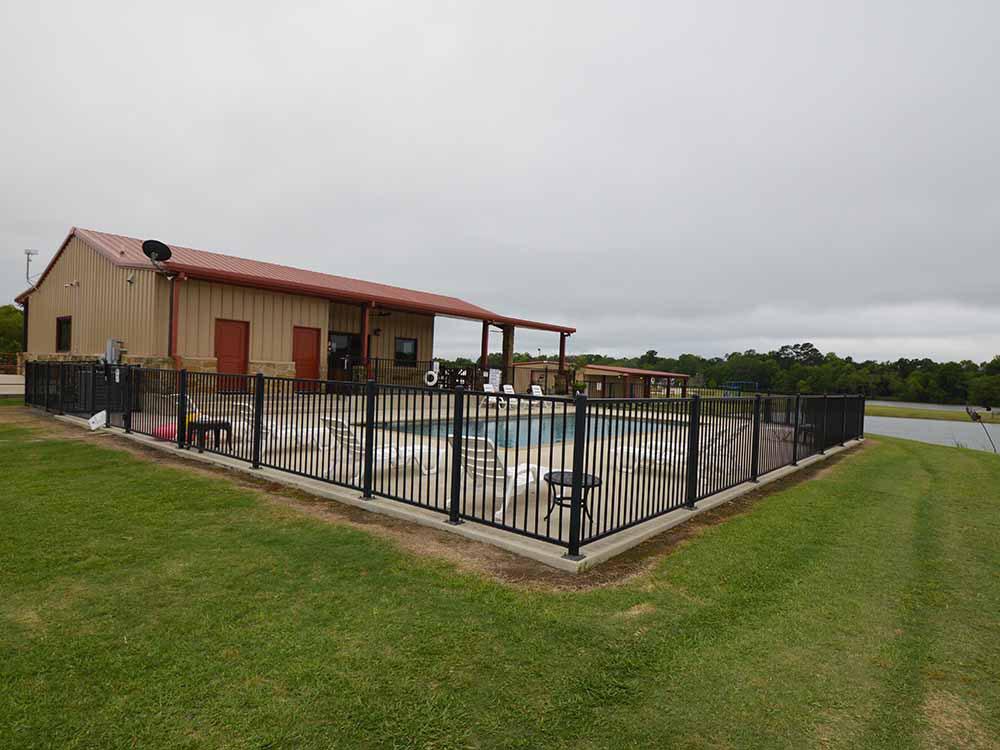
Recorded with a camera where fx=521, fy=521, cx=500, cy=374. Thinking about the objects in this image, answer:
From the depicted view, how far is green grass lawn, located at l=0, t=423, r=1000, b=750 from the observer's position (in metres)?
2.23

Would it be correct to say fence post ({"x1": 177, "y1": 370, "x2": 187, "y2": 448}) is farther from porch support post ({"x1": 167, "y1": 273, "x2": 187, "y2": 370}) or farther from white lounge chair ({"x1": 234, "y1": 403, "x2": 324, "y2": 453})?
porch support post ({"x1": 167, "y1": 273, "x2": 187, "y2": 370})

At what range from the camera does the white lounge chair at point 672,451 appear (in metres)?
5.24

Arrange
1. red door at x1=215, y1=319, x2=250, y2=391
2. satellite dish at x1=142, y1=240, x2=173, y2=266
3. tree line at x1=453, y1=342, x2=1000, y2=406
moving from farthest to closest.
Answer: tree line at x1=453, y1=342, x2=1000, y2=406
red door at x1=215, y1=319, x2=250, y2=391
satellite dish at x1=142, y1=240, x2=173, y2=266

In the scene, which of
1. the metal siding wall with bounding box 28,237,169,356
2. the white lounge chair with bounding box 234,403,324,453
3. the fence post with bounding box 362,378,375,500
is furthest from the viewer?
the metal siding wall with bounding box 28,237,169,356

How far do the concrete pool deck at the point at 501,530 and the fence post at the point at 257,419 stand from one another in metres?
0.18

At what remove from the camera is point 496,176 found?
66.2ft

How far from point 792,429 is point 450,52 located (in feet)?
38.9

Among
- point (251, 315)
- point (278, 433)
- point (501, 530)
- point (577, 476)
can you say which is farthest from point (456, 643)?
point (251, 315)

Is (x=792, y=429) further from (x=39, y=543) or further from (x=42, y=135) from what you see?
(x=42, y=135)

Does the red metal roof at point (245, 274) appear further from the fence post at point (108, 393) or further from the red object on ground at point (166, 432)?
the red object on ground at point (166, 432)

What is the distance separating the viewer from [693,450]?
5.75 metres

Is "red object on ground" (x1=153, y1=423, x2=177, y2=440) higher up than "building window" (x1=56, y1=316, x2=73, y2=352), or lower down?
lower down

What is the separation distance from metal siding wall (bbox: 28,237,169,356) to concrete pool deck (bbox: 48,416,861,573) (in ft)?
24.0

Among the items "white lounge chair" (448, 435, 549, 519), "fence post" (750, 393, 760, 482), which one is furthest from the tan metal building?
"fence post" (750, 393, 760, 482)
